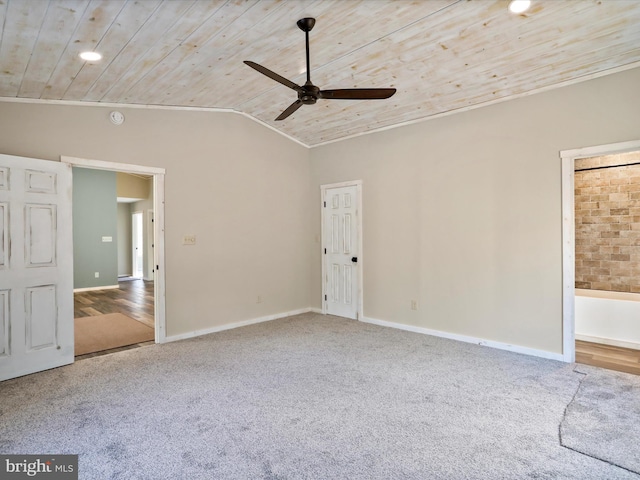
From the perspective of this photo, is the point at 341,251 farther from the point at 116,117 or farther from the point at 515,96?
the point at 116,117

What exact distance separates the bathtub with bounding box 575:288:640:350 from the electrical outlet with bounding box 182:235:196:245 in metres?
4.82

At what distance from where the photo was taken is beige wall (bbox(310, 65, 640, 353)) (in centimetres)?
366

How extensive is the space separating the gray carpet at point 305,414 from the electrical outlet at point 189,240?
4.36 feet

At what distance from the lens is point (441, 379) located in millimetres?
3260

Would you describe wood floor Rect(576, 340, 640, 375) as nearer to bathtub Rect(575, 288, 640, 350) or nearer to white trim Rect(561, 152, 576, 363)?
bathtub Rect(575, 288, 640, 350)

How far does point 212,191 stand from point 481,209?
3.39 m

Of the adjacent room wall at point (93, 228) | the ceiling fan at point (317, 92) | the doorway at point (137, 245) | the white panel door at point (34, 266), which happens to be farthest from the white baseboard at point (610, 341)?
the doorway at point (137, 245)

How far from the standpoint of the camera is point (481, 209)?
4.23 meters

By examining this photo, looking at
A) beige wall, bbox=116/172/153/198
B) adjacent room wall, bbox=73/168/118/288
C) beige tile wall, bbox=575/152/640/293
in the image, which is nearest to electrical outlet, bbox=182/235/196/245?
adjacent room wall, bbox=73/168/118/288

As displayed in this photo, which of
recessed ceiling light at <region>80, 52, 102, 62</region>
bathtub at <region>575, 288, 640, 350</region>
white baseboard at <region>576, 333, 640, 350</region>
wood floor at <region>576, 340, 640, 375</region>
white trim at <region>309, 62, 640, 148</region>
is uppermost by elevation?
white trim at <region>309, 62, 640, 148</region>

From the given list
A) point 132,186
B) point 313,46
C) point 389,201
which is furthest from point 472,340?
point 132,186

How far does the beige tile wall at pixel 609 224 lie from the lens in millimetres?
4895

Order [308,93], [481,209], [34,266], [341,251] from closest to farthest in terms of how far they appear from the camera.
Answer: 1. [308,93]
2. [34,266]
3. [481,209]
4. [341,251]

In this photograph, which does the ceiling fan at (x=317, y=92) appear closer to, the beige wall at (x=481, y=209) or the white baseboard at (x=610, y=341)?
the beige wall at (x=481, y=209)
